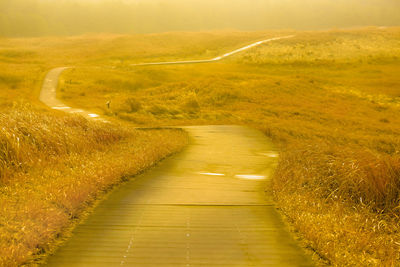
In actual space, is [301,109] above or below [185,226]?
below

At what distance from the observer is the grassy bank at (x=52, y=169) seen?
4.35 metres

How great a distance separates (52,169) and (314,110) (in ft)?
66.5

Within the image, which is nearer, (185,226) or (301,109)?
(185,226)

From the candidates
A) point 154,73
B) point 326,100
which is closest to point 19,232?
point 326,100

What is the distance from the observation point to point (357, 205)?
5582 millimetres

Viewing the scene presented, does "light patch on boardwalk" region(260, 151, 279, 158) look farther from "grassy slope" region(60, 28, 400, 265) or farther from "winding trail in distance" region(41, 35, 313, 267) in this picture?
"winding trail in distance" region(41, 35, 313, 267)

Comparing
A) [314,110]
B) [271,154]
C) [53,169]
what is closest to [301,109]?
[314,110]

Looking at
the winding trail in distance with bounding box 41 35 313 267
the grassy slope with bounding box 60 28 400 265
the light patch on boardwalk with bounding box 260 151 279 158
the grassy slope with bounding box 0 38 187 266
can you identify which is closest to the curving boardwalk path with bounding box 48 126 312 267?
the winding trail in distance with bounding box 41 35 313 267

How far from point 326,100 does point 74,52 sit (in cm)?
5071

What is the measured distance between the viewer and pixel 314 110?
24.9 meters

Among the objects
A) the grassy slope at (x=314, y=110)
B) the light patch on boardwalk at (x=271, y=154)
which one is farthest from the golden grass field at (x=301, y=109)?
the light patch on boardwalk at (x=271, y=154)

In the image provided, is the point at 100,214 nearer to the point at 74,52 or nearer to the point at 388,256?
the point at 388,256

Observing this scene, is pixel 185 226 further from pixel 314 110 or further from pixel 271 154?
pixel 314 110

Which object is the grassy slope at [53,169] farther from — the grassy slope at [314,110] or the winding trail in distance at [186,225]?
the grassy slope at [314,110]
